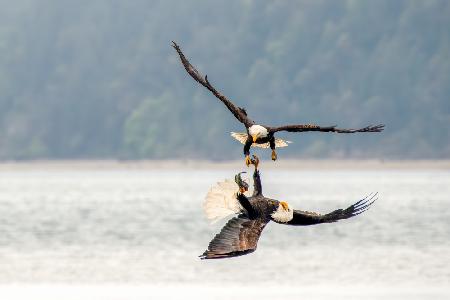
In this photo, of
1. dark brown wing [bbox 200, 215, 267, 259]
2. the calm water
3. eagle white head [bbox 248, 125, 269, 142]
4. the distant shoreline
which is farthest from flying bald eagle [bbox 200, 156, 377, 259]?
the distant shoreline

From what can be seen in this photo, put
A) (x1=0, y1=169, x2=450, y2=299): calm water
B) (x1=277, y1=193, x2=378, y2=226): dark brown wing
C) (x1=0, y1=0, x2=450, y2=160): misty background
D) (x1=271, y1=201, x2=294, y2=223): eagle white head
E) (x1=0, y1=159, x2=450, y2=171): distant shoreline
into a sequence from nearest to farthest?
1. (x1=271, y1=201, x2=294, y2=223): eagle white head
2. (x1=277, y1=193, x2=378, y2=226): dark brown wing
3. (x1=0, y1=169, x2=450, y2=299): calm water
4. (x1=0, y1=159, x2=450, y2=171): distant shoreline
5. (x1=0, y1=0, x2=450, y2=160): misty background

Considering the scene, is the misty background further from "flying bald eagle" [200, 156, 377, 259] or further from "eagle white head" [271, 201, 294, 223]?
"eagle white head" [271, 201, 294, 223]

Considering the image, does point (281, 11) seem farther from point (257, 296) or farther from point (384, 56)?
point (257, 296)

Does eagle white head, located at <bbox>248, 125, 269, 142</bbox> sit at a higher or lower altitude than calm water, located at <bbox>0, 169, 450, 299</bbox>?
lower

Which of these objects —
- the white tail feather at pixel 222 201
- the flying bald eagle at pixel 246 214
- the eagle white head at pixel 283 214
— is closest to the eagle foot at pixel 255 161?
the flying bald eagle at pixel 246 214

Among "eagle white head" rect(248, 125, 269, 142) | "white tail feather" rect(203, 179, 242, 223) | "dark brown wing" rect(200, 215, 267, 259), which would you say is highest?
"eagle white head" rect(248, 125, 269, 142)

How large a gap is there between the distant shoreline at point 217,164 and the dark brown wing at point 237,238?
145 meters

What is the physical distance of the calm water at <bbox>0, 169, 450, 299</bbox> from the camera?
41188 mm

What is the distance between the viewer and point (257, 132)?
55.9 ft

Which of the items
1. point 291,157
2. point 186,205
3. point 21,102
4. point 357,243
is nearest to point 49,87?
point 21,102

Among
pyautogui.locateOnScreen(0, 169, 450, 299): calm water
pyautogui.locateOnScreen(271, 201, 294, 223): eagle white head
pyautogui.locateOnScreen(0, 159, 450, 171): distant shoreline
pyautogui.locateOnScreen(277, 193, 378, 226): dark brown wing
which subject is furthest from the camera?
pyautogui.locateOnScreen(0, 159, 450, 171): distant shoreline

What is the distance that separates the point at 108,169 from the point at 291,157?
27513 mm

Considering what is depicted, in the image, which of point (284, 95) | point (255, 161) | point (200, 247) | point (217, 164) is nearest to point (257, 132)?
point (255, 161)

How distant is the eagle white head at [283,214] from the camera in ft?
55.2
